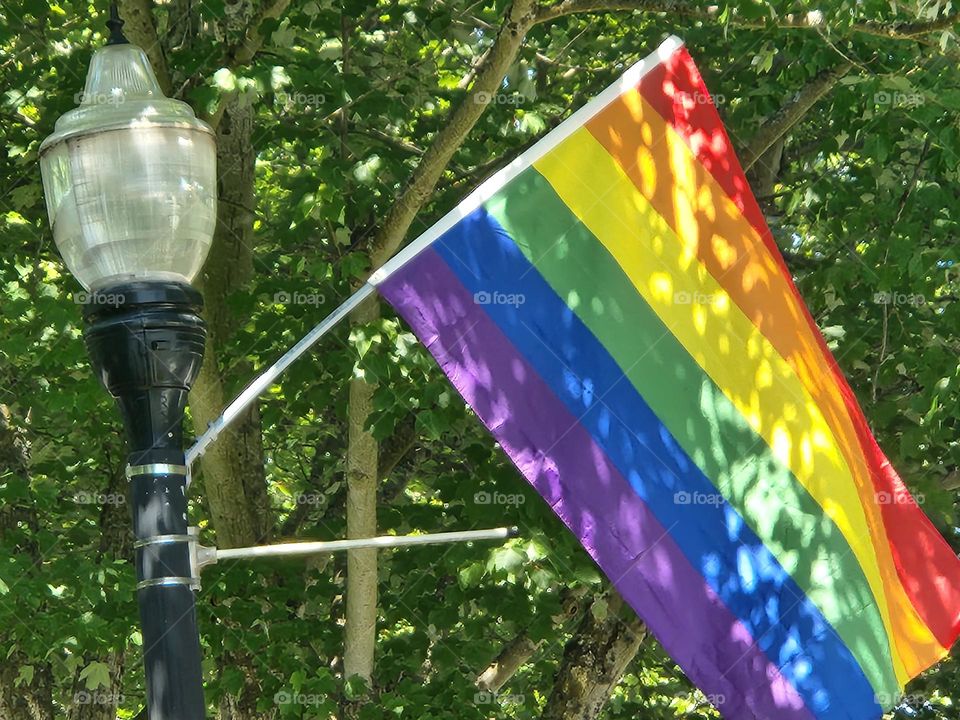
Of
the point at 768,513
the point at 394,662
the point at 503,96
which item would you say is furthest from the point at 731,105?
the point at 768,513

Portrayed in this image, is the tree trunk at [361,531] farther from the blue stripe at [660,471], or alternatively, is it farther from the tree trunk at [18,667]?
the blue stripe at [660,471]

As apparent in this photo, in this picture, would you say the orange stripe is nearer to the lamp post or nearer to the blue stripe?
the blue stripe

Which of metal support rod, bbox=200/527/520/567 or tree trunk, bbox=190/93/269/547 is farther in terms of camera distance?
tree trunk, bbox=190/93/269/547

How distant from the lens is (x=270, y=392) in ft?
28.9

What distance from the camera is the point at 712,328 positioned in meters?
5.33

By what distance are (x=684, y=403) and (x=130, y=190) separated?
8.01 feet

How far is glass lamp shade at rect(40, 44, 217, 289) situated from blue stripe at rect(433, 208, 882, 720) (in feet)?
5.39

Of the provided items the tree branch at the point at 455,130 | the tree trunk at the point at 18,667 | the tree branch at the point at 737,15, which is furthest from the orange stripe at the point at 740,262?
the tree trunk at the point at 18,667

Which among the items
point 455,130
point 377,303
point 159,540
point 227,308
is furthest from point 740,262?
point 227,308

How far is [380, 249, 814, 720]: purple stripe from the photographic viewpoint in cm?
491

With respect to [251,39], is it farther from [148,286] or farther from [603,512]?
[148,286]

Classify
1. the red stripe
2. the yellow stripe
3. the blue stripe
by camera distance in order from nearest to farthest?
the blue stripe → the yellow stripe → the red stripe

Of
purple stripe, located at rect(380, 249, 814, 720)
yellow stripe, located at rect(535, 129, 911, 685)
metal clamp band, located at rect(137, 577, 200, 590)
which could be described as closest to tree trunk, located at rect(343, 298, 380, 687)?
yellow stripe, located at rect(535, 129, 911, 685)

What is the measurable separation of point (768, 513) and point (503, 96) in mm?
3497
